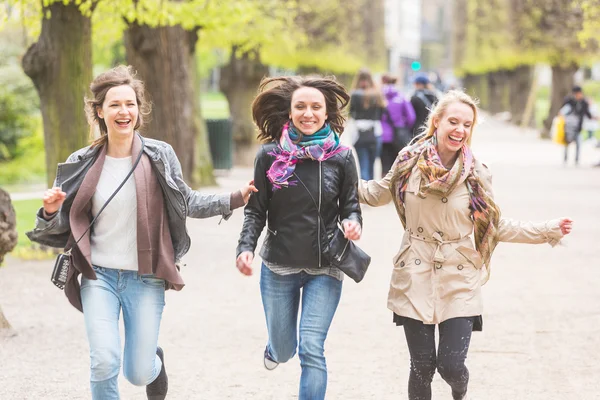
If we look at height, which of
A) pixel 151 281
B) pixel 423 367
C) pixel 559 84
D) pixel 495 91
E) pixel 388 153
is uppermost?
pixel 151 281

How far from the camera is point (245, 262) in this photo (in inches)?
192

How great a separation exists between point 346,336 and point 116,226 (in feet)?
10.4

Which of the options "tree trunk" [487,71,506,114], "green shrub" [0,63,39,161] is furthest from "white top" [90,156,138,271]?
"tree trunk" [487,71,506,114]

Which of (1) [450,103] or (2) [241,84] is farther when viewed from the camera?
(2) [241,84]

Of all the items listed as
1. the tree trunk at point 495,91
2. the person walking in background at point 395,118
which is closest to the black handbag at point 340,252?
the person walking in background at point 395,118

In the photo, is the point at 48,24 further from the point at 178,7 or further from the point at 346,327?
the point at 346,327

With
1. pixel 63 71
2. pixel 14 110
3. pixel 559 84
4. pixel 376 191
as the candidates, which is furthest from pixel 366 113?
pixel 559 84

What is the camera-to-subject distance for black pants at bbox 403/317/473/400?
500 centimetres

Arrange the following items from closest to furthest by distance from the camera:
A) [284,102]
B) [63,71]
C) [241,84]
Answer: [284,102] → [63,71] → [241,84]

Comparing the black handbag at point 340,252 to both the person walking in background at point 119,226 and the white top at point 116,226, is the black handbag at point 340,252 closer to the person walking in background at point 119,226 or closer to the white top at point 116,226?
the person walking in background at point 119,226

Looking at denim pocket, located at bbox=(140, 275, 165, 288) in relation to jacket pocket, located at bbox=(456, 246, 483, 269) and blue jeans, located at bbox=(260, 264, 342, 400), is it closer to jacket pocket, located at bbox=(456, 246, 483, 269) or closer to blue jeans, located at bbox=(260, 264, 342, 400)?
blue jeans, located at bbox=(260, 264, 342, 400)

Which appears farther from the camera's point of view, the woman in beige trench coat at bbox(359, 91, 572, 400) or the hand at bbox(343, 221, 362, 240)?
the woman in beige trench coat at bbox(359, 91, 572, 400)

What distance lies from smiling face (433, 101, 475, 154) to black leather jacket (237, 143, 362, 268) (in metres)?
0.45

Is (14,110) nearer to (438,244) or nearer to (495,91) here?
(438,244)
